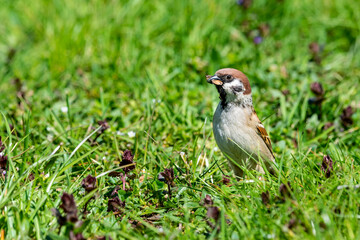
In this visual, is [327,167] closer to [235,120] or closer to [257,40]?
[235,120]

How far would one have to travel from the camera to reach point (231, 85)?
4.18 meters

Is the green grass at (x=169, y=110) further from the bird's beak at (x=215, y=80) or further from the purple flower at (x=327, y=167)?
the bird's beak at (x=215, y=80)

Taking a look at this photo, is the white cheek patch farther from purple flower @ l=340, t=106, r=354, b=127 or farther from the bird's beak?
purple flower @ l=340, t=106, r=354, b=127

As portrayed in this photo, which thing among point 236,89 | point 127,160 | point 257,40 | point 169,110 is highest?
point 236,89

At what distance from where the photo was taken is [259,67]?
631 cm

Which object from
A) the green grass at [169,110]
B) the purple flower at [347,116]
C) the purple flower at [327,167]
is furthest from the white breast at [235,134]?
the purple flower at [347,116]

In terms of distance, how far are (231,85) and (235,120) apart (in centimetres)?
30

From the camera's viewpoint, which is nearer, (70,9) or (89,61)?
(89,61)

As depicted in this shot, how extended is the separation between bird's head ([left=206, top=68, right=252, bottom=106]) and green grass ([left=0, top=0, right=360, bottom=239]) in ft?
1.05

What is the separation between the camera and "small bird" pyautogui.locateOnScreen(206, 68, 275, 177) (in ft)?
13.5

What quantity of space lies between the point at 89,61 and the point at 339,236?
172 inches

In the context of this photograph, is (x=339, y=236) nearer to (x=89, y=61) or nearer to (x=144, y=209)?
(x=144, y=209)

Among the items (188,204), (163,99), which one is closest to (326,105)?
(163,99)

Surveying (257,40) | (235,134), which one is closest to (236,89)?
(235,134)
